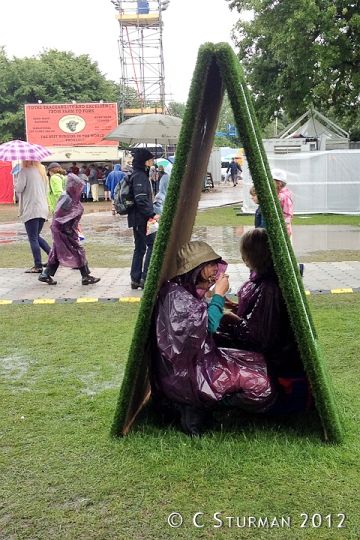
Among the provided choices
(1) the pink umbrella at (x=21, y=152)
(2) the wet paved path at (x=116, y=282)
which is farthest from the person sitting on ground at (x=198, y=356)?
(1) the pink umbrella at (x=21, y=152)

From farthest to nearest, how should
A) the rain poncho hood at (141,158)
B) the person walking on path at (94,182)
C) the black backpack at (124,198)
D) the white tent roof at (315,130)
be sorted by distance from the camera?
the person walking on path at (94,182) < the white tent roof at (315,130) < the black backpack at (124,198) < the rain poncho hood at (141,158)

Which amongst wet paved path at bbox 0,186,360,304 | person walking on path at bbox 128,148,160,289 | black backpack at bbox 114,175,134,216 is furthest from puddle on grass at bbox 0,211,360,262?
black backpack at bbox 114,175,134,216

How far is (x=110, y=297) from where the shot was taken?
717 cm

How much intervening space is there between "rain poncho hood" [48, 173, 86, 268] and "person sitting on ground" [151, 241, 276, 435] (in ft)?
15.1

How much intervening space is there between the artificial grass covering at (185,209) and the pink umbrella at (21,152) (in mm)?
5722

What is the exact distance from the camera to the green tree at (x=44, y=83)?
36562 mm

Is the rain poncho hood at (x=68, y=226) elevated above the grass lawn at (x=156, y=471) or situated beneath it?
elevated above

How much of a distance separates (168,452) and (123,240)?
33.7 ft

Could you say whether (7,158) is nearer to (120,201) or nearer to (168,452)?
(120,201)

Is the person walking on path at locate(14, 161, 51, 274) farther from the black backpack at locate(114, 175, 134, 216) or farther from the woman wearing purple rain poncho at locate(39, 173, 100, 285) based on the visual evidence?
the black backpack at locate(114, 175, 134, 216)

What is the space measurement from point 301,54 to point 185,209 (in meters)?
17.1

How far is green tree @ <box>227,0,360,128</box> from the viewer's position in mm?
17750

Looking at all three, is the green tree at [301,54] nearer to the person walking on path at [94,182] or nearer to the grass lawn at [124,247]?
the grass lawn at [124,247]

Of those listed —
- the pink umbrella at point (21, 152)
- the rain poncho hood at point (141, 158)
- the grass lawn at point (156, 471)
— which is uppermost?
the pink umbrella at point (21, 152)
